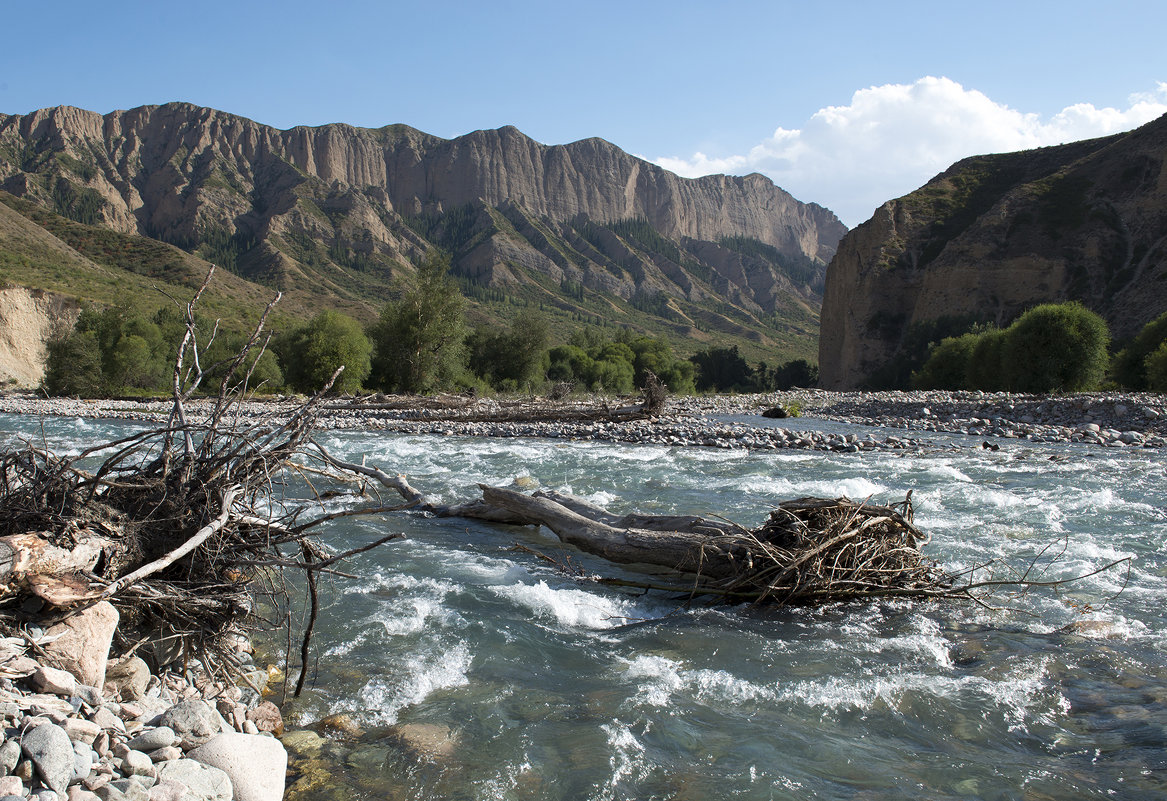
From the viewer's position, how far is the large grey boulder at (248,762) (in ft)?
9.73

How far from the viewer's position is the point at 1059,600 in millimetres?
6070

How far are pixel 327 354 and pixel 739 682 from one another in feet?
123

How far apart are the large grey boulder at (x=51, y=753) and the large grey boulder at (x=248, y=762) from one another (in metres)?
0.56

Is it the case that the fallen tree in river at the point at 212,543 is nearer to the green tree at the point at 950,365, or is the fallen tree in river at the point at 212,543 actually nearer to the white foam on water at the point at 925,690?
the white foam on water at the point at 925,690

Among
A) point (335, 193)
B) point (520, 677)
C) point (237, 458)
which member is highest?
point (335, 193)

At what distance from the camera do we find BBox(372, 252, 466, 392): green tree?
1441 inches

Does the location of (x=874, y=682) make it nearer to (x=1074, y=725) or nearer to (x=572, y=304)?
(x=1074, y=725)

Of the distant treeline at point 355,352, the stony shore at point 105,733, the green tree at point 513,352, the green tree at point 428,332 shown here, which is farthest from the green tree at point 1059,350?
the stony shore at point 105,733

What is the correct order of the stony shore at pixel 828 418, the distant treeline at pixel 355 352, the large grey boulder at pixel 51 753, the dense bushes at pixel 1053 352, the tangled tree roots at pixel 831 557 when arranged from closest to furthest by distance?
the large grey boulder at pixel 51 753
the tangled tree roots at pixel 831 557
the stony shore at pixel 828 418
the dense bushes at pixel 1053 352
the distant treeline at pixel 355 352

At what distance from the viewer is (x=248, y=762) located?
308 cm

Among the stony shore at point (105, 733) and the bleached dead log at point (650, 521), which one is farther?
the bleached dead log at point (650, 521)

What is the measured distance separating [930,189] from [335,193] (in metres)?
107

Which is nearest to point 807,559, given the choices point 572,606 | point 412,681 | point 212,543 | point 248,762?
point 572,606

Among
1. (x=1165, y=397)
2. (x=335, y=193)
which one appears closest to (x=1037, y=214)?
(x=1165, y=397)
